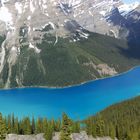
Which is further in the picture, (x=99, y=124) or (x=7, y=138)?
(x=99, y=124)

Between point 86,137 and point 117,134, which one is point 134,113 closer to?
point 117,134

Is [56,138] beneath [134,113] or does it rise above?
beneath

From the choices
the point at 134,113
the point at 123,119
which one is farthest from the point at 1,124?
the point at 134,113

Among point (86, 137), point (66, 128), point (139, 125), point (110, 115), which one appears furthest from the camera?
point (110, 115)

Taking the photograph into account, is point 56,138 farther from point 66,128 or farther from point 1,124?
point 1,124

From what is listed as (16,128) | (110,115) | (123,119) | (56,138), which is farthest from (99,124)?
(110,115)

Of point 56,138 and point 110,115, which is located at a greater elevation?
point 110,115

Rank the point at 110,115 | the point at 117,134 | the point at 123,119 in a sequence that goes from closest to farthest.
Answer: the point at 117,134 → the point at 123,119 → the point at 110,115

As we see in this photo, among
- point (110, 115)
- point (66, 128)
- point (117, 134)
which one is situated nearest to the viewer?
point (66, 128)

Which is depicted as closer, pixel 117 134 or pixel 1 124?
pixel 1 124
